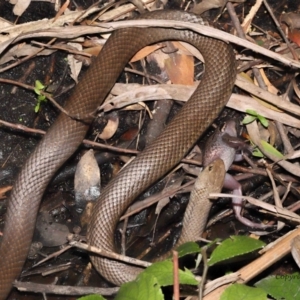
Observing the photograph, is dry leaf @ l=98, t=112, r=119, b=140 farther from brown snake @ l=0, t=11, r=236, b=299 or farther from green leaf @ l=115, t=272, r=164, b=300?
green leaf @ l=115, t=272, r=164, b=300

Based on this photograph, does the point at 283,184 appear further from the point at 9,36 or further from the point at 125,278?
the point at 9,36

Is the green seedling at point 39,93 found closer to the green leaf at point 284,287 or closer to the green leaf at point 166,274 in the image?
the green leaf at point 284,287

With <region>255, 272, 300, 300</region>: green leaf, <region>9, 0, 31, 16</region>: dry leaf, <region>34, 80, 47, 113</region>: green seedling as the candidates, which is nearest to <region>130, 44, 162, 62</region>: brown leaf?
<region>34, 80, 47, 113</region>: green seedling

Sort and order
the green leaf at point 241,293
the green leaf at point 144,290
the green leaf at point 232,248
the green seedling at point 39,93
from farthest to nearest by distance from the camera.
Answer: the green seedling at point 39,93 < the green leaf at point 232,248 < the green leaf at point 241,293 < the green leaf at point 144,290

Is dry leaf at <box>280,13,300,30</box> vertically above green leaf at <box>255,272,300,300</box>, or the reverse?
dry leaf at <box>280,13,300,30</box>

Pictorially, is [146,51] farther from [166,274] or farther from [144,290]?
[144,290]

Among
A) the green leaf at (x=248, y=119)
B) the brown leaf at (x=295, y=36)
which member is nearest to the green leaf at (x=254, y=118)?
the green leaf at (x=248, y=119)

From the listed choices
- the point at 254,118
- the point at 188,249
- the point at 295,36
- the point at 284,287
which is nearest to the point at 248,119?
the point at 254,118
